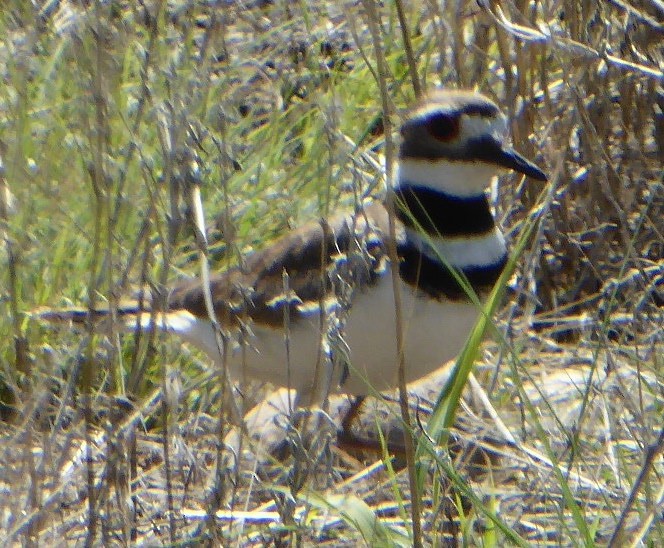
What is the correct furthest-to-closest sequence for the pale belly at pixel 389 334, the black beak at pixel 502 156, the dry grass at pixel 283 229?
the black beak at pixel 502 156 < the pale belly at pixel 389 334 < the dry grass at pixel 283 229

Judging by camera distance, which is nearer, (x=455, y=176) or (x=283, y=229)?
(x=455, y=176)

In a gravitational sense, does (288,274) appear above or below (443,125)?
below

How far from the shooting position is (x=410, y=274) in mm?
3758

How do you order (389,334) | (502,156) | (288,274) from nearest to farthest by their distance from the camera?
(389,334) < (502,156) < (288,274)

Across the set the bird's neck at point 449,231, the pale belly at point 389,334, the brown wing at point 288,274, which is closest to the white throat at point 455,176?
the bird's neck at point 449,231

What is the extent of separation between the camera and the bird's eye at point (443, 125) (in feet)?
13.1

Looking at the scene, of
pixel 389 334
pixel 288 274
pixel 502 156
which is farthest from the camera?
pixel 288 274

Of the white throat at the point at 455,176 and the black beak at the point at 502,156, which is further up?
the black beak at the point at 502,156

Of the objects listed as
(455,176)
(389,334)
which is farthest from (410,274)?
(455,176)

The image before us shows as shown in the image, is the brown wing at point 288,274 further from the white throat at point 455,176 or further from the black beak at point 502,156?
the black beak at point 502,156

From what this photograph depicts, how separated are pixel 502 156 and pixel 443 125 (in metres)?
0.21

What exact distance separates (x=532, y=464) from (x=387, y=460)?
39 cm

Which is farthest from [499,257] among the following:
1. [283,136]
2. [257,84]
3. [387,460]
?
[257,84]

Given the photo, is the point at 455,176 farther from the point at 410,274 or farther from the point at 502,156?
the point at 410,274
